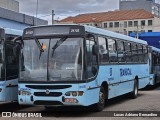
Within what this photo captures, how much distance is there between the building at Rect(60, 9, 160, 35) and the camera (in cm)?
11962

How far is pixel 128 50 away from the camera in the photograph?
1791 cm

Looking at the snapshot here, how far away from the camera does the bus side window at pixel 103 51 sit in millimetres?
14070

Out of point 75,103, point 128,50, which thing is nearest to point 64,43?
point 75,103

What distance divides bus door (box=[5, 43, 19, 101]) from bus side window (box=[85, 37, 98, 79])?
275cm

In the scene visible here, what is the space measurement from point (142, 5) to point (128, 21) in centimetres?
1581

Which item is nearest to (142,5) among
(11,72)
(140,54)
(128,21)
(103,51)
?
(128,21)

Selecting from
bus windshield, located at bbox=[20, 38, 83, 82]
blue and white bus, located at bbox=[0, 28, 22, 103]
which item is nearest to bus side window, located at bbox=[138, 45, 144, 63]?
blue and white bus, located at bbox=[0, 28, 22, 103]

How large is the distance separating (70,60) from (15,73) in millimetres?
2596

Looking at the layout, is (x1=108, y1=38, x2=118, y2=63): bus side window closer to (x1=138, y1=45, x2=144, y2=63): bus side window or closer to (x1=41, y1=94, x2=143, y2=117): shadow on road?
(x1=41, y1=94, x2=143, y2=117): shadow on road

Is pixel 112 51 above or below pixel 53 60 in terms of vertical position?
above

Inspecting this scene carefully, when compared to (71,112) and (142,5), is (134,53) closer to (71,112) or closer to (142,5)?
(71,112)

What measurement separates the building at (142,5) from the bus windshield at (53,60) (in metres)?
125

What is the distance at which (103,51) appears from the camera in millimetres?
14359

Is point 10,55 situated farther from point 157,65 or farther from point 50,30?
point 157,65
